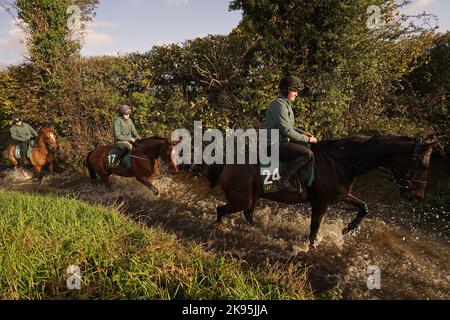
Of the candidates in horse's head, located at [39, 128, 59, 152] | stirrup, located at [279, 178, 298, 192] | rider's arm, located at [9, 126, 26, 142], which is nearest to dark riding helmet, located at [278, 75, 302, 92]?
stirrup, located at [279, 178, 298, 192]

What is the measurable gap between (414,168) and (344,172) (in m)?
0.99

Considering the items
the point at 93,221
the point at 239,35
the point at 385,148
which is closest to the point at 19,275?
the point at 93,221

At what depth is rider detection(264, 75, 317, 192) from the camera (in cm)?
486

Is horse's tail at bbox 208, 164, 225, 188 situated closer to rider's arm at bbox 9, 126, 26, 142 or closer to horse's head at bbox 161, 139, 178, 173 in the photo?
horse's head at bbox 161, 139, 178, 173

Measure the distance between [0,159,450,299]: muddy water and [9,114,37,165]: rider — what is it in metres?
3.80

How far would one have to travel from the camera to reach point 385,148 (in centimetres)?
465

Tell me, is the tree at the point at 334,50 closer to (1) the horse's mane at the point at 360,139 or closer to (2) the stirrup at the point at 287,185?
(1) the horse's mane at the point at 360,139

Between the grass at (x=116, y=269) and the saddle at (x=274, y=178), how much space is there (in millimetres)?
1422

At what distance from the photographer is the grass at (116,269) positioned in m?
3.49

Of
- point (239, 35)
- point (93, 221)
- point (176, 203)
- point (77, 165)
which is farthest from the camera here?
point (77, 165)

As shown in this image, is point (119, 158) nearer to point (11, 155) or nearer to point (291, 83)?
point (291, 83)

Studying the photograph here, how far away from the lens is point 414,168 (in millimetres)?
4445

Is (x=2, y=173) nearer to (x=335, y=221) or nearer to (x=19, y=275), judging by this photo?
(x=19, y=275)
